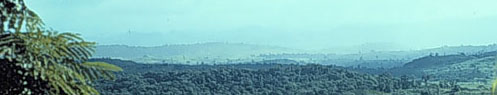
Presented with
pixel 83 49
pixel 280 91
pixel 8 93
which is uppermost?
pixel 83 49

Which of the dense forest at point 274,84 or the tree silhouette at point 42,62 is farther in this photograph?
the dense forest at point 274,84

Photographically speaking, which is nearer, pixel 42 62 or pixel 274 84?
pixel 42 62

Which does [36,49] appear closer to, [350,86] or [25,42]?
[25,42]

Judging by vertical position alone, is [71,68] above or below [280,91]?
above

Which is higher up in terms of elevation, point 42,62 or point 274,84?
point 42,62

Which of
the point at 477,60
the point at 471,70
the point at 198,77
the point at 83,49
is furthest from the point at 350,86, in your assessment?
the point at 83,49

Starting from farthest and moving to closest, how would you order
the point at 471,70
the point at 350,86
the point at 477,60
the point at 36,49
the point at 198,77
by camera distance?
the point at 477,60
the point at 471,70
the point at 198,77
the point at 350,86
the point at 36,49

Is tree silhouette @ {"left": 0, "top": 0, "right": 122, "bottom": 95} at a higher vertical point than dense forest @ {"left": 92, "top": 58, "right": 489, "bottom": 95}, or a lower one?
higher

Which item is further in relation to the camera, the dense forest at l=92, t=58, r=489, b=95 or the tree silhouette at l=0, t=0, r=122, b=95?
the dense forest at l=92, t=58, r=489, b=95

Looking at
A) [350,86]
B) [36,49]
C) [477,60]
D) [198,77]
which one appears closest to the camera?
[36,49]

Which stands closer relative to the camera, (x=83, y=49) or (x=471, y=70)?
(x=83, y=49)

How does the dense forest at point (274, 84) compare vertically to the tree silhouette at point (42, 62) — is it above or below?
below
